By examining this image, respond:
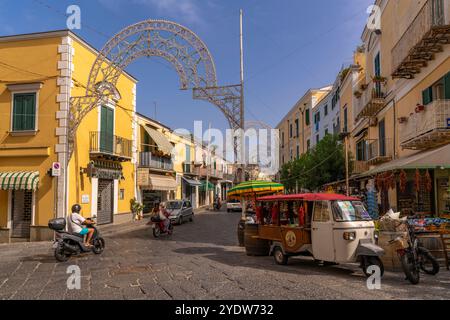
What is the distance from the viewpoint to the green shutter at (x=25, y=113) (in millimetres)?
17172

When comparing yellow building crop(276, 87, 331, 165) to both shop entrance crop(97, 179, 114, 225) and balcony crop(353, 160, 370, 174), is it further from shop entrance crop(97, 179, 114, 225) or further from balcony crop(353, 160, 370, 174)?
shop entrance crop(97, 179, 114, 225)

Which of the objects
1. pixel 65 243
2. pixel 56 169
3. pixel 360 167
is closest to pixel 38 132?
pixel 56 169

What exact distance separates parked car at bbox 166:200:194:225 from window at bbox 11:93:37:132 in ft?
29.6

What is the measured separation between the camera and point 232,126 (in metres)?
16.3

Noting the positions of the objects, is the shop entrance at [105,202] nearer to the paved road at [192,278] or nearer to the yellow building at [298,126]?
the paved road at [192,278]

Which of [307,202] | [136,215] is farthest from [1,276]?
[136,215]

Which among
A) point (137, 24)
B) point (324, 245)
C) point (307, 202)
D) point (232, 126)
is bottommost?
point (324, 245)

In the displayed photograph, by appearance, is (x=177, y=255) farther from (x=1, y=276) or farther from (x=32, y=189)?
(x=32, y=189)

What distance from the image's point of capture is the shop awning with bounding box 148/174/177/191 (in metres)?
26.6

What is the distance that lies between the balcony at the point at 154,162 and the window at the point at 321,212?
738 inches

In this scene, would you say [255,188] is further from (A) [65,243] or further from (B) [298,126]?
(B) [298,126]

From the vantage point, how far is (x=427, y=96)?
1285 cm

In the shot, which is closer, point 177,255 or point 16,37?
point 177,255
